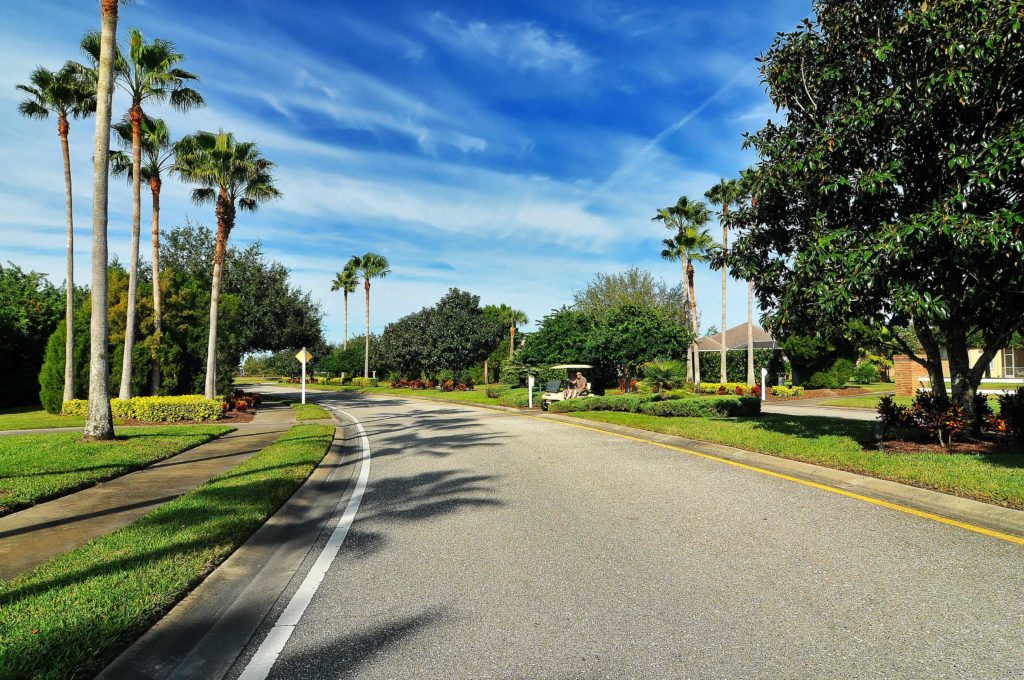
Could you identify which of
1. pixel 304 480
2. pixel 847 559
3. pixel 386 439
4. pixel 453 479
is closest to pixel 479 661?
pixel 847 559

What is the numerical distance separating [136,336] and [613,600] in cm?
2483

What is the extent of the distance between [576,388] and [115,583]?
23.2 m

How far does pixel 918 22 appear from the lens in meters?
8.29

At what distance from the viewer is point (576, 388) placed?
27000 mm

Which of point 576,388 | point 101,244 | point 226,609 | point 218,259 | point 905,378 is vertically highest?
point 218,259

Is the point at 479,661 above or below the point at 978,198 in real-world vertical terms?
below

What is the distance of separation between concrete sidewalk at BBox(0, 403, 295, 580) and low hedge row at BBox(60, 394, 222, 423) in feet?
26.5

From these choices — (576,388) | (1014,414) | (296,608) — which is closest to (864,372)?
(576,388)

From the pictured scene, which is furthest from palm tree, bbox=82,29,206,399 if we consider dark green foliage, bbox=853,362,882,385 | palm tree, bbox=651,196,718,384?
dark green foliage, bbox=853,362,882,385

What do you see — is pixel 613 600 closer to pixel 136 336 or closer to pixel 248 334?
pixel 136 336

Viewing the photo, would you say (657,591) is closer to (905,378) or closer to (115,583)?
(115,583)

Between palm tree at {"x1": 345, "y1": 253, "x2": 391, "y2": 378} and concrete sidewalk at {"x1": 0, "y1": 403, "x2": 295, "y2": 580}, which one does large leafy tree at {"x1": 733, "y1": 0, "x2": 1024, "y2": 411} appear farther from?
palm tree at {"x1": 345, "y1": 253, "x2": 391, "y2": 378}

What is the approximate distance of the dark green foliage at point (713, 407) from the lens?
17219 mm

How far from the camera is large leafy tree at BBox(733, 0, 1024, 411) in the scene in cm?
758
